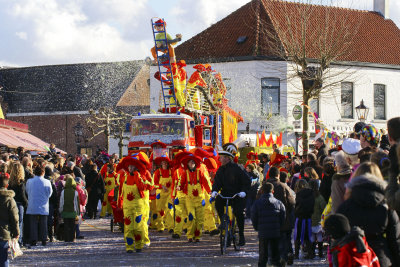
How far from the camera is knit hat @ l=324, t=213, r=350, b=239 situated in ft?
19.8

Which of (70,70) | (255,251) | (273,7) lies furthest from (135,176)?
(70,70)

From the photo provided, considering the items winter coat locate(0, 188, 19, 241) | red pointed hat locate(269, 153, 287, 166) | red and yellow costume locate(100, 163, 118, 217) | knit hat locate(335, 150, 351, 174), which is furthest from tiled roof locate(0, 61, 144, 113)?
knit hat locate(335, 150, 351, 174)

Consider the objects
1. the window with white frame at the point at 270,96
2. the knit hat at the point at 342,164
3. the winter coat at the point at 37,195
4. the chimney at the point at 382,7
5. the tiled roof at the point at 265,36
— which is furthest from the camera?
the chimney at the point at 382,7

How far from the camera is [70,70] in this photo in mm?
66625

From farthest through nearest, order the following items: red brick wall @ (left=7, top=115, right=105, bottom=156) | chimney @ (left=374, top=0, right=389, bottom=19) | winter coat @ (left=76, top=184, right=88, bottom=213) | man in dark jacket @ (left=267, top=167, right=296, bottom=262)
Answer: red brick wall @ (left=7, top=115, right=105, bottom=156), chimney @ (left=374, top=0, right=389, bottom=19), winter coat @ (left=76, top=184, right=88, bottom=213), man in dark jacket @ (left=267, top=167, right=296, bottom=262)

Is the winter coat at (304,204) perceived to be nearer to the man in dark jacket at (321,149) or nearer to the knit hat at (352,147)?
the knit hat at (352,147)

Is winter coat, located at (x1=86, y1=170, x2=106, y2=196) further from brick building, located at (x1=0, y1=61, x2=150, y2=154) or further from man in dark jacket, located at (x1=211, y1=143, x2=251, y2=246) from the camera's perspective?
brick building, located at (x1=0, y1=61, x2=150, y2=154)

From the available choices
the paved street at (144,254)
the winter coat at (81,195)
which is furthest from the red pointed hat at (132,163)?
the winter coat at (81,195)

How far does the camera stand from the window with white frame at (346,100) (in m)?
40.9

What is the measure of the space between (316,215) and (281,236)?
4.29ft

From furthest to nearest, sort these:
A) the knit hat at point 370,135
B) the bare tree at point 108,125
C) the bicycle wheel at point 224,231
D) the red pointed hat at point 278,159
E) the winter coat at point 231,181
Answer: the bare tree at point 108,125 < the red pointed hat at point 278,159 < the winter coat at point 231,181 < the bicycle wheel at point 224,231 < the knit hat at point 370,135

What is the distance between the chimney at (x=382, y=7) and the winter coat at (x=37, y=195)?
37118 millimetres

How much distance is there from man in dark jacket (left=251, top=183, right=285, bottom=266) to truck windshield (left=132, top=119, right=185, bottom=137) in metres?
10.1

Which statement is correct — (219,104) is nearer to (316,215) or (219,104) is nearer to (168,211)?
(168,211)
